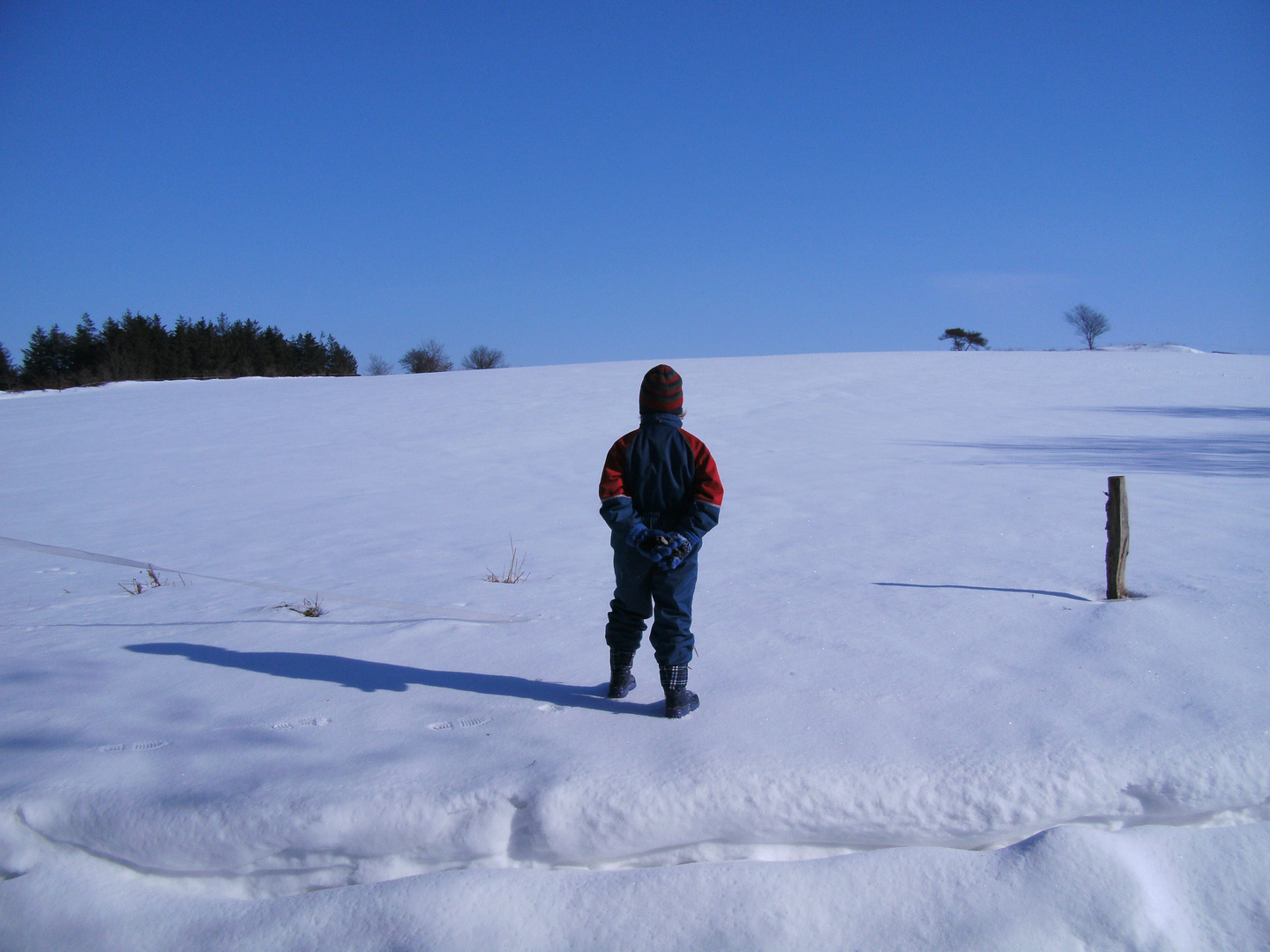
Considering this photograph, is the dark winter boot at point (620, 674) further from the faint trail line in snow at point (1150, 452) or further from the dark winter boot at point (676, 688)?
the faint trail line in snow at point (1150, 452)

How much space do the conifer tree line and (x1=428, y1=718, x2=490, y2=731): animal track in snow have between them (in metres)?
37.8

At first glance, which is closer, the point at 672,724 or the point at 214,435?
the point at 672,724

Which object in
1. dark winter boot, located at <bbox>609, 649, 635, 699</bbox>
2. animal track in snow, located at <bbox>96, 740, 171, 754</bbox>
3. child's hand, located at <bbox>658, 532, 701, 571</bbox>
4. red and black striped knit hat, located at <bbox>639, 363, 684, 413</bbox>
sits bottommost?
animal track in snow, located at <bbox>96, 740, 171, 754</bbox>

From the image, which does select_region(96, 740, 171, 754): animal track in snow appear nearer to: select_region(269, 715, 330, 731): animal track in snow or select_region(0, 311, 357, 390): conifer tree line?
select_region(269, 715, 330, 731): animal track in snow

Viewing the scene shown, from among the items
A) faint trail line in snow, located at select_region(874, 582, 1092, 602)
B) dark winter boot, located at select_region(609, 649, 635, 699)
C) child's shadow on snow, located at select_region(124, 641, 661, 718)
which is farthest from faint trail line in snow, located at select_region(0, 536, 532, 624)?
faint trail line in snow, located at select_region(874, 582, 1092, 602)

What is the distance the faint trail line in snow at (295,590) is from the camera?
4.98 m

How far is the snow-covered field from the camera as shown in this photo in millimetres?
2357

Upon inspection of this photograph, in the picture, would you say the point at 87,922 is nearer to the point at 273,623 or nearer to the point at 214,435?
the point at 273,623

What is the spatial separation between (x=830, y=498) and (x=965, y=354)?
883 inches

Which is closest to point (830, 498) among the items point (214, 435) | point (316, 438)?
point (316, 438)

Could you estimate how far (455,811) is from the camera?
8.66ft

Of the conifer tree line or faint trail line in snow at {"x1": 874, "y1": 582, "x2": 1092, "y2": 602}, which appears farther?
the conifer tree line

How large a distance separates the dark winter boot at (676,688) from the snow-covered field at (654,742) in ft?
0.22

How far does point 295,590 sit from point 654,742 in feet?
13.3
